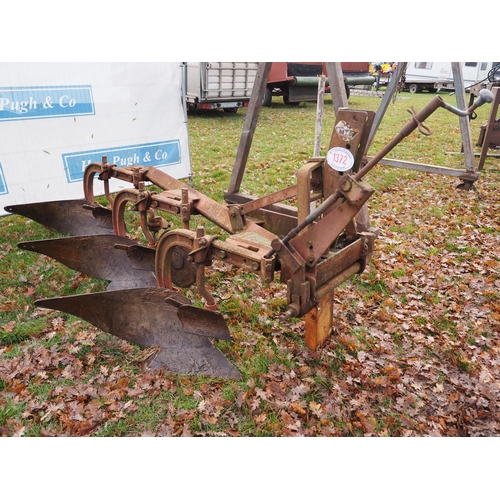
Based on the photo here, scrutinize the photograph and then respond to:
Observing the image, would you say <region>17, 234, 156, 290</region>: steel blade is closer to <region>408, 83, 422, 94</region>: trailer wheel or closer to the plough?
the plough

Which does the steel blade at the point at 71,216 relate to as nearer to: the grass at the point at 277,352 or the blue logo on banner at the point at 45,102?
the grass at the point at 277,352

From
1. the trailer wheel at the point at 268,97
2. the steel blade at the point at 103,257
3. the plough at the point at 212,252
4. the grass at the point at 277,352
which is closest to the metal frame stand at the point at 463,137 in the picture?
the grass at the point at 277,352

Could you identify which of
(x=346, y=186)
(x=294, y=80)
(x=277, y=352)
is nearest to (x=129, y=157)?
(x=277, y=352)

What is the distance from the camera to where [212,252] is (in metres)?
3.14

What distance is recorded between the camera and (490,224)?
6.15 m

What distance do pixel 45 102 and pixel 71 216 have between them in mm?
1894

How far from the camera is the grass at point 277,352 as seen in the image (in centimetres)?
288

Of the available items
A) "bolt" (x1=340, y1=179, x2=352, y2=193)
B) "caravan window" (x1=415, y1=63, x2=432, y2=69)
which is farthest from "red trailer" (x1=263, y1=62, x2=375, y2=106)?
"bolt" (x1=340, y1=179, x2=352, y2=193)

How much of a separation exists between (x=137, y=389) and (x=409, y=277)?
3166 millimetres

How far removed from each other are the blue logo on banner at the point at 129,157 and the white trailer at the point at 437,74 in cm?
2233

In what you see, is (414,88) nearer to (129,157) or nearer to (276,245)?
(129,157)

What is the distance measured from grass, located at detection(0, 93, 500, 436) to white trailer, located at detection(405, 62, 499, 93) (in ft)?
75.9

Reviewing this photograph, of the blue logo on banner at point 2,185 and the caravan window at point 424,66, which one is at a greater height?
the caravan window at point 424,66

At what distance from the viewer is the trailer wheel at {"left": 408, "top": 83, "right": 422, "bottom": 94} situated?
87.6ft
